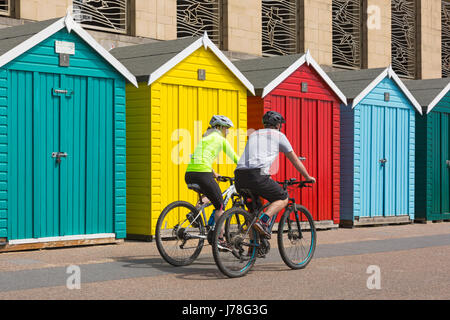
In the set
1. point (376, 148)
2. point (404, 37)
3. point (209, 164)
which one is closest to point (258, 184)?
point (209, 164)

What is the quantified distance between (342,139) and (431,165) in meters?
2.70

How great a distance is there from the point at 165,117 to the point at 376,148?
214 inches

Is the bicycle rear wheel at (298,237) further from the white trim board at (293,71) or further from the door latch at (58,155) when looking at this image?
the white trim board at (293,71)

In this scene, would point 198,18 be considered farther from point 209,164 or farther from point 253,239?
point 253,239

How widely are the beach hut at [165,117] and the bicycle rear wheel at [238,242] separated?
3.67 meters

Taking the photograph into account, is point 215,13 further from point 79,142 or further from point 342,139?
point 79,142

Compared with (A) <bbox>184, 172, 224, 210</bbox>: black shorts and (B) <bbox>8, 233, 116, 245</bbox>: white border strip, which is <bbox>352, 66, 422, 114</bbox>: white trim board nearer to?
(B) <bbox>8, 233, 116, 245</bbox>: white border strip

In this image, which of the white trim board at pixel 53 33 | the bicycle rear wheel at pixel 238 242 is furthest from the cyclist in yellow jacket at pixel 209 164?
the white trim board at pixel 53 33

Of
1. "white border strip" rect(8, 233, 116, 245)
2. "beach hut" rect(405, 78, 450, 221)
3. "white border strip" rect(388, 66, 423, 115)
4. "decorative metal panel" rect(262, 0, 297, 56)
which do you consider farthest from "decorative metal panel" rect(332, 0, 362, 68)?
"white border strip" rect(8, 233, 116, 245)

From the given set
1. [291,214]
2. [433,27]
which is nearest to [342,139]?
[291,214]

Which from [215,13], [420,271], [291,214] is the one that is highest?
[215,13]

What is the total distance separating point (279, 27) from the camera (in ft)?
67.7

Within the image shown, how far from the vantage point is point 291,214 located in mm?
9141

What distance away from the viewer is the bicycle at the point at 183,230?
8.78 m
